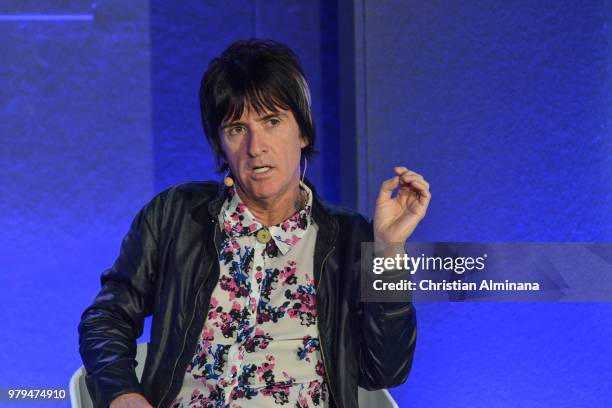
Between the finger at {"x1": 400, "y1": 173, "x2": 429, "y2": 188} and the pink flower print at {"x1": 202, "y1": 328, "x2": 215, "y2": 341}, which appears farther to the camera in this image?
the pink flower print at {"x1": 202, "y1": 328, "x2": 215, "y2": 341}

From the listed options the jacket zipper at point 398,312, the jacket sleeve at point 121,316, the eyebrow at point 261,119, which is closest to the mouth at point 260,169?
the eyebrow at point 261,119

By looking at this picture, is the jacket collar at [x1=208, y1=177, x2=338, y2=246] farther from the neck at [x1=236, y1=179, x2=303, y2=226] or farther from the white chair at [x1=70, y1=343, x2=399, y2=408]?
the white chair at [x1=70, y1=343, x2=399, y2=408]

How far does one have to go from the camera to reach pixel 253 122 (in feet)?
5.47

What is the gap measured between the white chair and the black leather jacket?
4 centimetres

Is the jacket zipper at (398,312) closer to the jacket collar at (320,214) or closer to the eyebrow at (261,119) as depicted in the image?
the jacket collar at (320,214)

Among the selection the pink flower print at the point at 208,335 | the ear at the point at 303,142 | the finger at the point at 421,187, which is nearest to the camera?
the finger at the point at 421,187

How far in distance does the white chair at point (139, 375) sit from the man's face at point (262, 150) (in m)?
0.50

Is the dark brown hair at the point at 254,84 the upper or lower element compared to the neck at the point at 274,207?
upper

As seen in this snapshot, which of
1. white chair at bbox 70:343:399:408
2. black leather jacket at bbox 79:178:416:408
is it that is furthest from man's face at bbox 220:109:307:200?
white chair at bbox 70:343:399:408

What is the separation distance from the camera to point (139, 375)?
1.91 metres

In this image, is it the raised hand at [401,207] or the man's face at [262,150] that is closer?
the raised hand at [401,207]

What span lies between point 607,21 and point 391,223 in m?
1.34

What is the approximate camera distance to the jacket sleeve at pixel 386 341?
157cm

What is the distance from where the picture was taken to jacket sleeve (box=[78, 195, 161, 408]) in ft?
5.18
